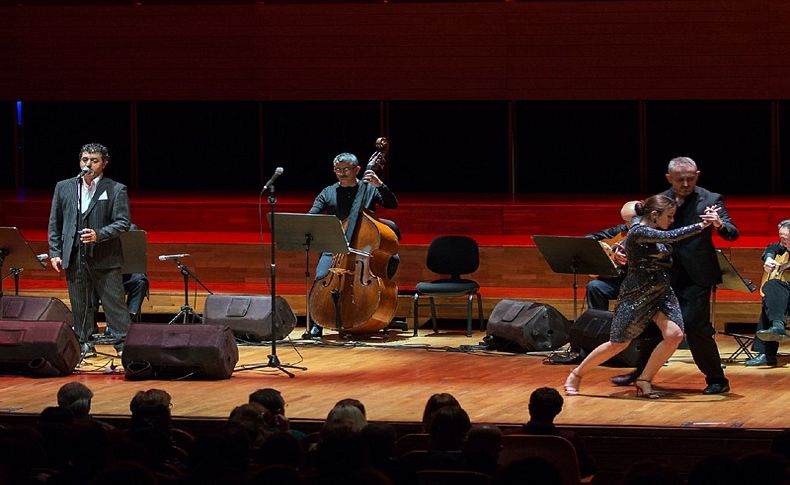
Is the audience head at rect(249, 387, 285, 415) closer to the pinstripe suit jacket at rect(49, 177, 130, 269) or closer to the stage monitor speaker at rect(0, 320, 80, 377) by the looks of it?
the stage monitor speaker at rect(0, 320, 80, 377)

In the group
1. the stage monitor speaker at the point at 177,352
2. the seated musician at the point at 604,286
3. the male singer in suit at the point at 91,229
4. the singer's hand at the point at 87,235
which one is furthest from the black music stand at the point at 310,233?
the seated musician at the point at 604,286

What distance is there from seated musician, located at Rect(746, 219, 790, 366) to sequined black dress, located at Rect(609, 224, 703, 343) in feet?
3.88

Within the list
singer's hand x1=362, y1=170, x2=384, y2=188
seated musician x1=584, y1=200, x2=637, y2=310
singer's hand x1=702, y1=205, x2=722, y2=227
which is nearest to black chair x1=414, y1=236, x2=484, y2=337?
singer's hand x1=362, y1=170, x2=384, y2=188

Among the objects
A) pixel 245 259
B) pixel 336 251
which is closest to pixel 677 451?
pixel 336 251

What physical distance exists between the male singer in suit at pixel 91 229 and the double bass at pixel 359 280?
4.36 ft

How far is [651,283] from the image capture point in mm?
6387

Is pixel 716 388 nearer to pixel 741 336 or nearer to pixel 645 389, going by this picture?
pixel 645 389

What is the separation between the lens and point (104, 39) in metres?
12.0

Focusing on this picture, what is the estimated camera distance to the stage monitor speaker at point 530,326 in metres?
8.04

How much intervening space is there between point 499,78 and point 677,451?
21.3 feet

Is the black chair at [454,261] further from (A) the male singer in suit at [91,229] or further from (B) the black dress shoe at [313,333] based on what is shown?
(A) the male singer in suit at [91,229]

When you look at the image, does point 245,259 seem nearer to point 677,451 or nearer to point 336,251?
point 336,251

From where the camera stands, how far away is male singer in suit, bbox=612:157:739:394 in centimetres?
652

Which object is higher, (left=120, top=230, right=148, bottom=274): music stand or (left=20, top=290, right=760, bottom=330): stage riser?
(left=120, top=230, right=148, bottom=274): music stand
